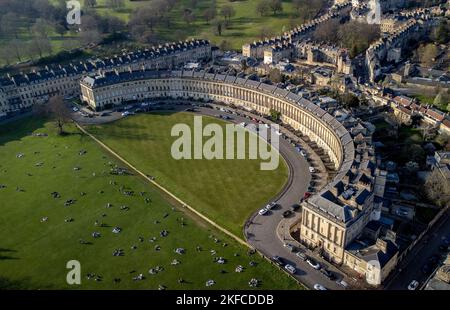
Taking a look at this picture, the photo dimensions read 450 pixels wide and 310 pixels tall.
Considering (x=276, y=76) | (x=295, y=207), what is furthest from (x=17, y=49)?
(x=295, y=207)

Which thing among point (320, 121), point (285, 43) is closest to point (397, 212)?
point (320, 121)

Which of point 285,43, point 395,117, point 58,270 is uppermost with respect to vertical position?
point 285,43

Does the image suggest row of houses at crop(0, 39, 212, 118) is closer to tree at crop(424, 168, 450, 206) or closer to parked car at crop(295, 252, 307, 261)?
parked car at crop(295, 252, 307, 261)

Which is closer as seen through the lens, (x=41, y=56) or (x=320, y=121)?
(x=320, y=121)

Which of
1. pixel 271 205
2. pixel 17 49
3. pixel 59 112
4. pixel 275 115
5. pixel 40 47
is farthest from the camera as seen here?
pixel 40 47

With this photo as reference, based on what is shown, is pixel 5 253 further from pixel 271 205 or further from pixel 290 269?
pixel 290 269

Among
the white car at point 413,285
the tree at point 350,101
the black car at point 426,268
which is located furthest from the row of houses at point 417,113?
the white car at point 413,285

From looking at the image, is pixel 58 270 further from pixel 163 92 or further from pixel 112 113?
pixel 163 92

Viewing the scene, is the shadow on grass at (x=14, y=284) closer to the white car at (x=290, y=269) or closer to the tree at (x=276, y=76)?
the white car at (x=290, y=269)
